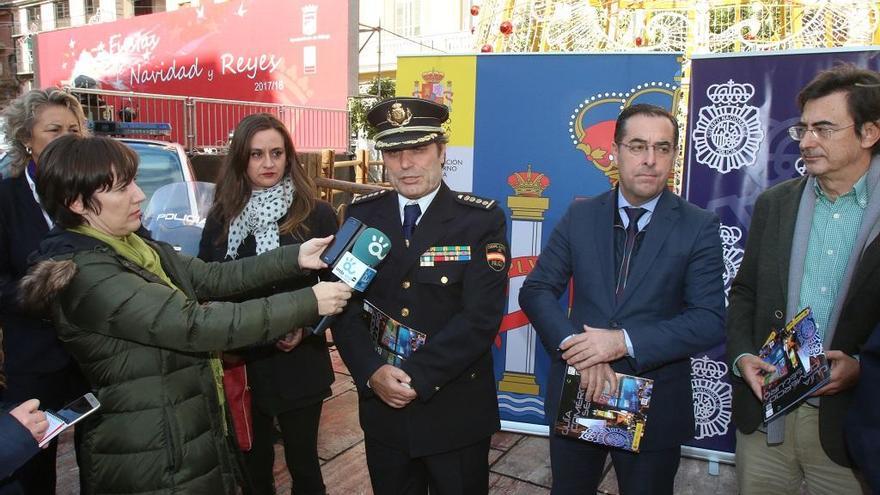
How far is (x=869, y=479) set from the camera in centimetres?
140

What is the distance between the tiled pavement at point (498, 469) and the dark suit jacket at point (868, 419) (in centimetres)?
170

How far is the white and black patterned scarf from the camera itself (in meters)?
2.51

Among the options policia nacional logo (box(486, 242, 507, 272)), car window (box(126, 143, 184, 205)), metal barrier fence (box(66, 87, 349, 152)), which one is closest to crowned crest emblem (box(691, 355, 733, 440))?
policia nacional logo (box(486, 242, 507, 272))

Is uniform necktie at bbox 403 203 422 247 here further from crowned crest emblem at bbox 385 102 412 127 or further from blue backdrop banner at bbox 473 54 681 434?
blue backdrop banner at bbox 473 54 681 434

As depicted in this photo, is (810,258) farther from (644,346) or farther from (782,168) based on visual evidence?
(782,168)

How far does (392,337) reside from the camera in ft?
6.93

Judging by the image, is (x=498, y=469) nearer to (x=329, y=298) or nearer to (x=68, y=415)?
(x=329, y=298)

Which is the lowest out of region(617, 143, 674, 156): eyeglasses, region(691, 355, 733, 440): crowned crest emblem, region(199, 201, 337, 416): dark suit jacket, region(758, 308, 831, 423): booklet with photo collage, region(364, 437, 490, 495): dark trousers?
region(691, 355, 733, 440): crowned crest emblem

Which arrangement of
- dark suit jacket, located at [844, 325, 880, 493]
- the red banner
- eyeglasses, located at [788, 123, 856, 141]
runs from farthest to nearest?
the red banner
eyeglasses, located at [788, 123, 856, 141]
dark suit jacket, located at [844, 325, 880, 493]

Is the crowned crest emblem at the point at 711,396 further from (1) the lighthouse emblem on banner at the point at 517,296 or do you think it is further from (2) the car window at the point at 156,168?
(2) the car window at the point at 156,168

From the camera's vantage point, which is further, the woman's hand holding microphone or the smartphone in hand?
the woman's hand holding microphone

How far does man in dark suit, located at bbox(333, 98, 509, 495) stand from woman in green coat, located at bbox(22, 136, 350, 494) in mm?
359

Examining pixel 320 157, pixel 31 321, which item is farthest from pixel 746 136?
pixel 320 157

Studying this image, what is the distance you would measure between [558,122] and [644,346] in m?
1.69
